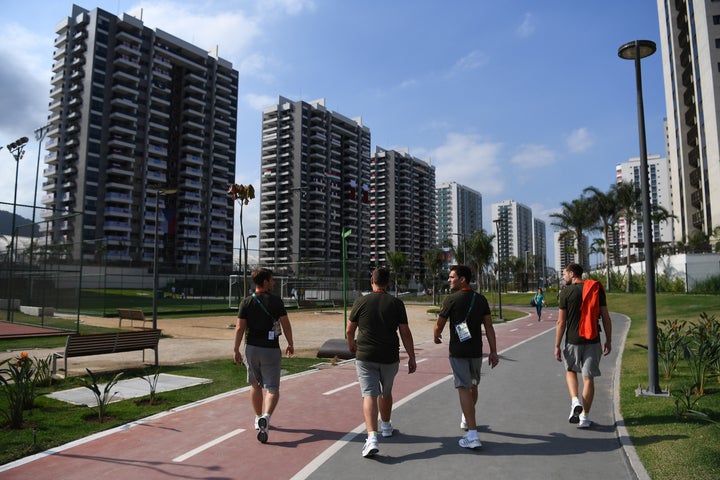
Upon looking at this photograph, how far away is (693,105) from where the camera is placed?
52.4 metres

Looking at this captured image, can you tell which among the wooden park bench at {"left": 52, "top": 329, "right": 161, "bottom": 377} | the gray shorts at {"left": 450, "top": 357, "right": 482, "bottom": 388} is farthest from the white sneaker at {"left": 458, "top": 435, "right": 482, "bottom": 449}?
the wooden park bench at {"left": 52, "top": 329, "right": 161, "bottom": 377}

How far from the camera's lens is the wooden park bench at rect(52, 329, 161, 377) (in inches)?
357

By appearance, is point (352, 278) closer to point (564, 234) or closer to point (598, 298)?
point (564, 234)

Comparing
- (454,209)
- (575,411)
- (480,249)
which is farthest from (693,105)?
(454,209)

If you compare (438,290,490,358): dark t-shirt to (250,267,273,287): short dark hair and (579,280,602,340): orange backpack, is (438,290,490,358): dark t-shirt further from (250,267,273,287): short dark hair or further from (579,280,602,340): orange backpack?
(250,267,273,287): short dark hair

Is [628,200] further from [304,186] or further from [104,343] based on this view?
[304,186]

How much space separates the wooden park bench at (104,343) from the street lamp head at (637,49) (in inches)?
421

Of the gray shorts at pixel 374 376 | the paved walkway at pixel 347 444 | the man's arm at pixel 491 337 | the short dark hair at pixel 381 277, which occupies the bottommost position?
the paved walkway at pixel 347 444

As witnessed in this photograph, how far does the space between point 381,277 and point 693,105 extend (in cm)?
6202

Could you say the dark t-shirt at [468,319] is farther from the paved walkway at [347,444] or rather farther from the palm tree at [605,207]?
the palm tree at [605,207]

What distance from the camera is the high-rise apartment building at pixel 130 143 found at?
74.0 m

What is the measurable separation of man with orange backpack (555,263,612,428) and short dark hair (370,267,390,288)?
2138 millimetres

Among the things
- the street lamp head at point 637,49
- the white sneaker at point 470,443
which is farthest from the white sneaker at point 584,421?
the street lamp head at point 637,49

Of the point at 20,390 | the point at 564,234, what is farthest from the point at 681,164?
the point at 20,390
